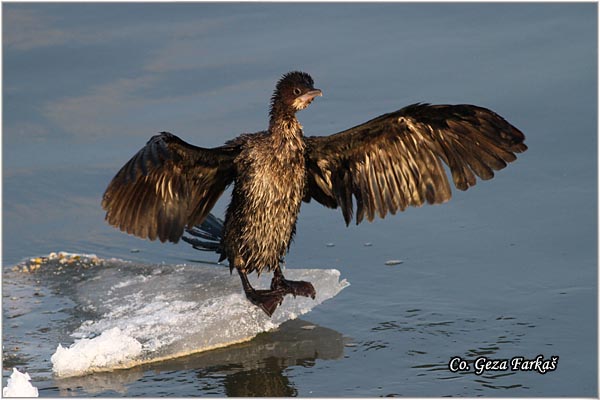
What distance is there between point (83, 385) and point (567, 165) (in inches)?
146

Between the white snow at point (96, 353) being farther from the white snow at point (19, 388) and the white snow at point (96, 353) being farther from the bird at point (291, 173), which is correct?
the bird at point (291, 173)

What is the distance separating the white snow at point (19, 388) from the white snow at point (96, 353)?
0.97 ft

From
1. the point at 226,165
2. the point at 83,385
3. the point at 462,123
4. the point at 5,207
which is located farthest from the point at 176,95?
the point at 83,385

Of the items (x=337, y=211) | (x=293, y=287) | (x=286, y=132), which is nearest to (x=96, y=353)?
(x=293, y=287)

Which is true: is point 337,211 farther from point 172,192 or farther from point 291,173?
point 172,192

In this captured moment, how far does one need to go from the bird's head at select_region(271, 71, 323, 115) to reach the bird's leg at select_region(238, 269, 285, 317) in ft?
3.29

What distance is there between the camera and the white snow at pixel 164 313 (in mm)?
6031

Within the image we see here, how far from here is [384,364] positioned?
19.5 ft

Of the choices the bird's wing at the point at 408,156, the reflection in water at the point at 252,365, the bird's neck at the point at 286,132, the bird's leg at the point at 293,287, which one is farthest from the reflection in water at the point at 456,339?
the bird's neck at the point at 286,132

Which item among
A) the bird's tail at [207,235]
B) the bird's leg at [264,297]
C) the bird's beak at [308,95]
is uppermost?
the bird's beak at [308,95]

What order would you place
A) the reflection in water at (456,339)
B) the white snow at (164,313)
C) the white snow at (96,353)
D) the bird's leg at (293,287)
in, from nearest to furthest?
the reflection in water at (456,339)
the white snow at (96,353)
the white snow at (164,313)
the bird's leg at (293,287)

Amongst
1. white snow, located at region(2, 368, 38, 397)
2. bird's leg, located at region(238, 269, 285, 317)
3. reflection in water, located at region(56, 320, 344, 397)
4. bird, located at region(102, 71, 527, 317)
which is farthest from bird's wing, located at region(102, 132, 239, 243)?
white snow, located at region(2, 368, 38, 397)

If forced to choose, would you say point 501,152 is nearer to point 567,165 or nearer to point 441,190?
point 441,190

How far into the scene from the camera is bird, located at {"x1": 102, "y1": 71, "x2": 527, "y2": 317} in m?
6.64
